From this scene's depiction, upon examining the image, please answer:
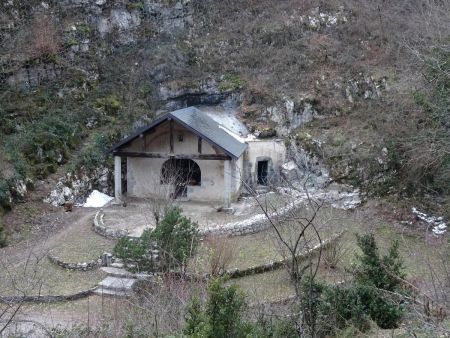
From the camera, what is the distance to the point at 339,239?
14648 mm

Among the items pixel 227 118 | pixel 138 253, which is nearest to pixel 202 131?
pixel 227 118

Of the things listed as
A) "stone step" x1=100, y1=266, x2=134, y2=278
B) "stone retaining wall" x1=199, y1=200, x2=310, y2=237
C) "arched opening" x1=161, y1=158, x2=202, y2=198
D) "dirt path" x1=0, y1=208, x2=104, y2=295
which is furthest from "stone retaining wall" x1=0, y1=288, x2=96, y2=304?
"arched opening" x1=161, y1=158, x2=202, y2=198

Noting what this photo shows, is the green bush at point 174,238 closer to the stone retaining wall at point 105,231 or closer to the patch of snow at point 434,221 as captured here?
the stone retaining wall at point 105,231

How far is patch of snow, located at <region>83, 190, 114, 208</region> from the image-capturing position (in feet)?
61.3

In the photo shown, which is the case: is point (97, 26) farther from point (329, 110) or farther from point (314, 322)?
point (314, 322)

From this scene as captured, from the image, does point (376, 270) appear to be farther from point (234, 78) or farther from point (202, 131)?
point (234, 78)

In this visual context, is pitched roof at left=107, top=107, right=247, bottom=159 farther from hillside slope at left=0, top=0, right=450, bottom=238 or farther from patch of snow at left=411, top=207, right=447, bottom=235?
patch of snow at left=411, top=207, right=447, bottom=235

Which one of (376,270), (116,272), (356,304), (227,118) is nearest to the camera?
(356,304)

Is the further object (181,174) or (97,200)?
(181,174)

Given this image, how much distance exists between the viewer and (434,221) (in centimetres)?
1598

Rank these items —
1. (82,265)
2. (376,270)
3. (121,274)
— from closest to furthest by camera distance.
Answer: (376,270) → (121,274) → (82,265)

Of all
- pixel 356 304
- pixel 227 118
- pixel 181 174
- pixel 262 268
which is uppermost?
pixel 227 118

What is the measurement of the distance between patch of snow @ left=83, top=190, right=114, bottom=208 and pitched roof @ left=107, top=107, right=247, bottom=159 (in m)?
2.10

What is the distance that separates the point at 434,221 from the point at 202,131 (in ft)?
27.0
